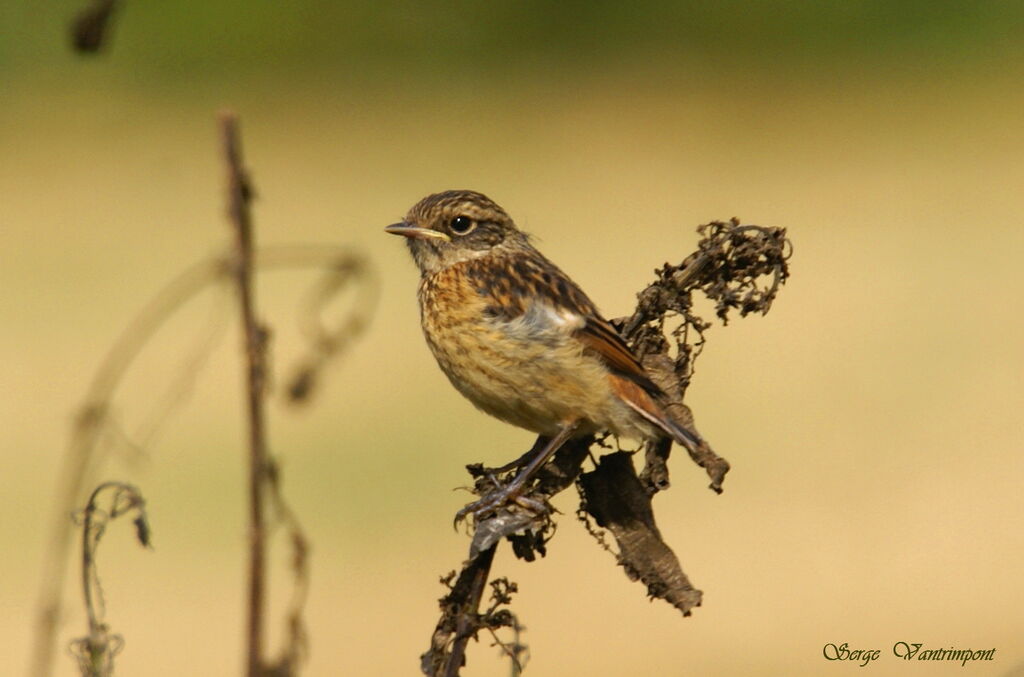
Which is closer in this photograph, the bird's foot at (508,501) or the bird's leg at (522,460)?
the bird's foot at (508,501)

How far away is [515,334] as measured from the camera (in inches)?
Answer: 189

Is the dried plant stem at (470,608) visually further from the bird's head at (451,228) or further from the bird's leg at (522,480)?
the bird's head at (451,228)

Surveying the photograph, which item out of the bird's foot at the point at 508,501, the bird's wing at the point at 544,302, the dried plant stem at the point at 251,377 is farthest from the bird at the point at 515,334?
the dried plant stem at the point at 251,377

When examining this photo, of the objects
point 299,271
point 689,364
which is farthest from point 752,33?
point 689,364

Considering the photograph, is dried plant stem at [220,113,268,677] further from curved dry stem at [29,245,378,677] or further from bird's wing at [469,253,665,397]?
bird's wing at [469,253,665,397]

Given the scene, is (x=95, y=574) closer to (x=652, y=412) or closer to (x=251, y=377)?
(x=251, y=377)

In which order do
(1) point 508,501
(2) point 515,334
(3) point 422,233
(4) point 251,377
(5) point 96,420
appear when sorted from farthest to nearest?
(3) point 422,233
(2) point 515,334
(1) point 508,501
(5) point 96,420
(4) point 251,377

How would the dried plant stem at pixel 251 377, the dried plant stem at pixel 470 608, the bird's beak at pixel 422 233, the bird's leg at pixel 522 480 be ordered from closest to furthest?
the dried plant stem at pixel 251 377 < the dried plant stem at pixel 470 608 < the bird's leg at pixel 522 480 < the bird's beak at pixel 422 233

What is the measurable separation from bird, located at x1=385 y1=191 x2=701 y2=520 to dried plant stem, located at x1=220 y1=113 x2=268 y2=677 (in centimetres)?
195

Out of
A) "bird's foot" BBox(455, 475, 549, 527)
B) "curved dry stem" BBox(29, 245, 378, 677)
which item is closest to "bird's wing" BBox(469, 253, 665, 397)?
"bird's foot" BBox(455, 475, 549, 527)

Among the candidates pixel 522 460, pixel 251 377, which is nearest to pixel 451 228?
pixel 522 460

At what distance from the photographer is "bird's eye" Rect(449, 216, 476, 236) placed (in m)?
5.34

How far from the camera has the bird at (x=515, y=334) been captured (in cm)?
A: 436

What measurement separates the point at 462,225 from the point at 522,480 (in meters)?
2.14
